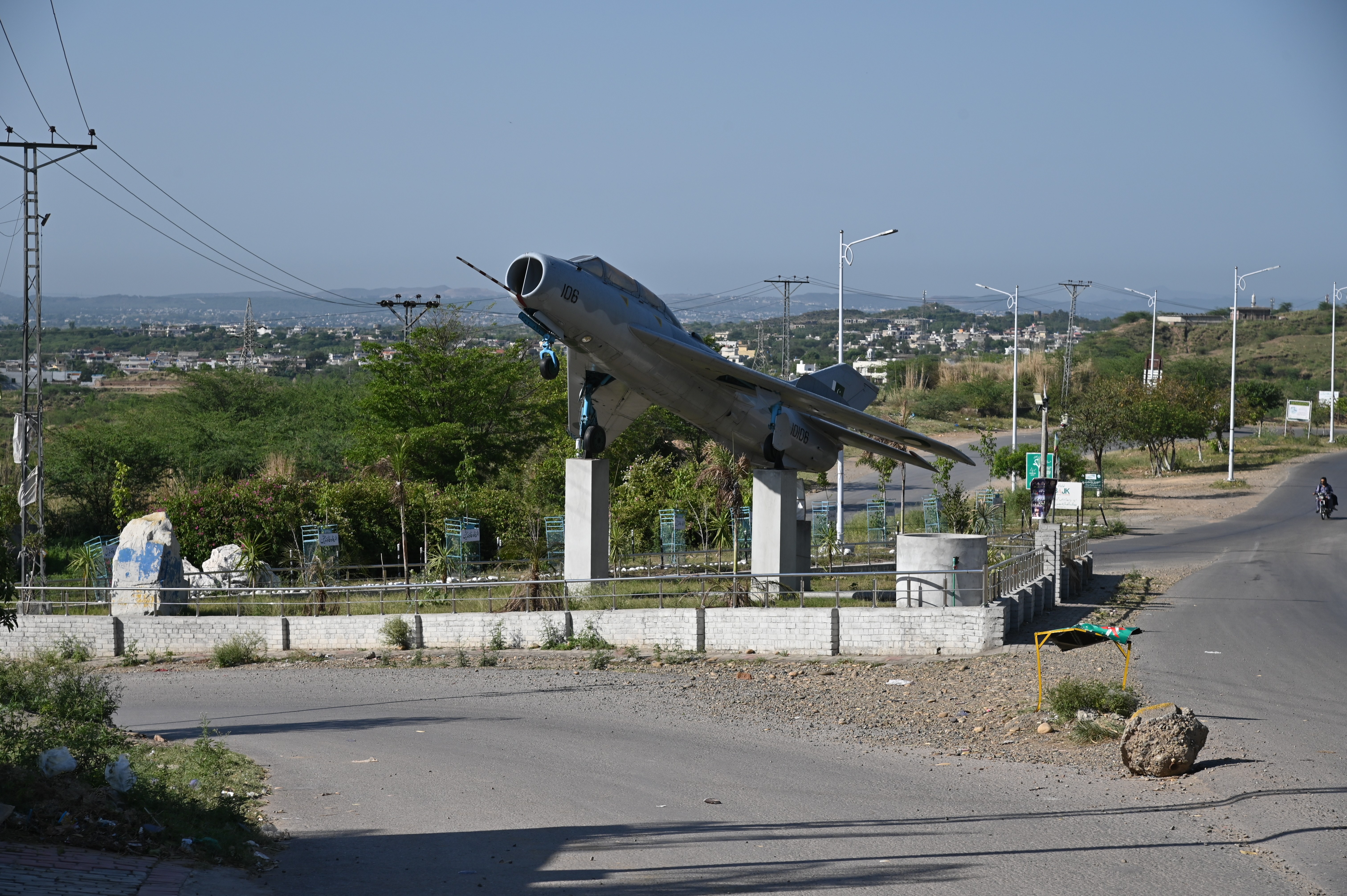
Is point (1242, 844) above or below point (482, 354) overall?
below

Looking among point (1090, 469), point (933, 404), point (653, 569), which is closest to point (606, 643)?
point (653, 569)

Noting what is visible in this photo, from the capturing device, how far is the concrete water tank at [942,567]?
21312mm

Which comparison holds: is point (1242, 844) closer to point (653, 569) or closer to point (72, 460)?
point (653, 569)

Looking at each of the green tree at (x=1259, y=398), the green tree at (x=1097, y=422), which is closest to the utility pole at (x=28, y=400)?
the green tree at (x=1097, y=422)

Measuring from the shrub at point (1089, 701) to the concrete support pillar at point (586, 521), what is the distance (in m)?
11.0

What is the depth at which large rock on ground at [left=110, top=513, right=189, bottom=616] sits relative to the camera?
24.9m

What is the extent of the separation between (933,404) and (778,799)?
87.5m

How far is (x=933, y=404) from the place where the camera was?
96.6m

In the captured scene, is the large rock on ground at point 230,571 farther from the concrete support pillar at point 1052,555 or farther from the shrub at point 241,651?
the concrete support pillar at point 1052,555

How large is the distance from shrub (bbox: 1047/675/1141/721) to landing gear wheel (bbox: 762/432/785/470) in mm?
10192

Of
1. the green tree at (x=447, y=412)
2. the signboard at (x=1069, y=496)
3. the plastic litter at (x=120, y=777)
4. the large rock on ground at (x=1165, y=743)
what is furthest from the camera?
the green tree at (x=447, y=412)

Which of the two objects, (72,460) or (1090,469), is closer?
(72,460)

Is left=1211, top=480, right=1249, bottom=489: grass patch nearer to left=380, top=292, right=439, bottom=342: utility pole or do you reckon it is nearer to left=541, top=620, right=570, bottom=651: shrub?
left=380, top=292, right=439, bottom=342: utility pole

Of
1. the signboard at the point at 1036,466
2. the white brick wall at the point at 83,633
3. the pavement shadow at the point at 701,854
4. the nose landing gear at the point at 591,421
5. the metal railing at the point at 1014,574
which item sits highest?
the nose landing gear at the point at 591,421
